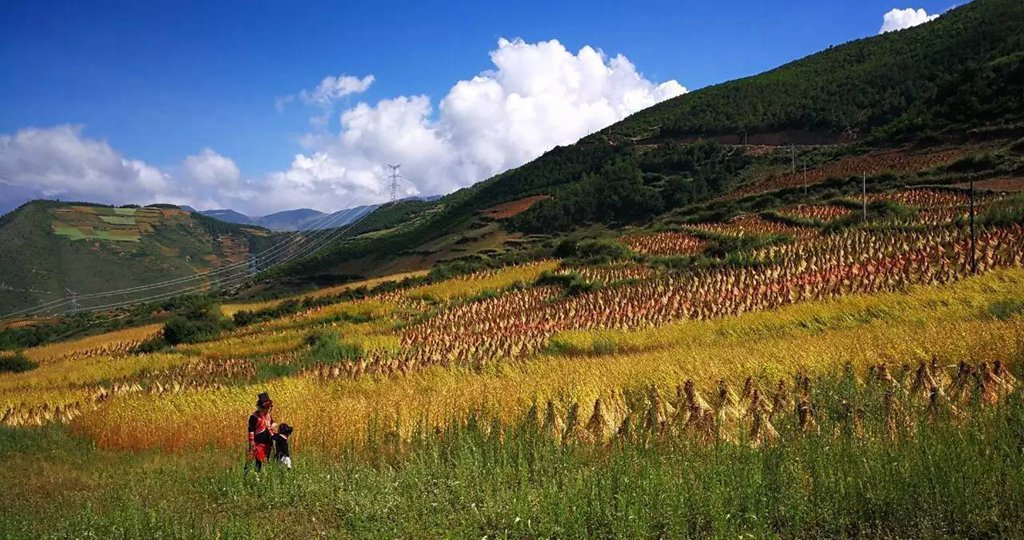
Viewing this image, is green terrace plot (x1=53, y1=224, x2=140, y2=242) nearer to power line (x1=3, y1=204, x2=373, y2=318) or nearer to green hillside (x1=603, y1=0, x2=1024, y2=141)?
power line (x1=3, y1=204, x2=373, y2=318)

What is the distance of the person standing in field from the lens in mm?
6676

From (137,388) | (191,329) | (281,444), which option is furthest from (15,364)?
(281,444)

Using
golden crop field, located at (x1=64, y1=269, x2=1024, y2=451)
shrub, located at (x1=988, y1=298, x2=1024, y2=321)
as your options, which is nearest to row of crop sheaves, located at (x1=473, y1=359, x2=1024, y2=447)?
golden crop field, located at (x1=64, y1=269, x2=1024, y2=451)

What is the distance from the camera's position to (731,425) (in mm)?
6074

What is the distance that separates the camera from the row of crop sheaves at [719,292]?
13.7 metres

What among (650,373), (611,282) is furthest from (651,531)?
(611,282)

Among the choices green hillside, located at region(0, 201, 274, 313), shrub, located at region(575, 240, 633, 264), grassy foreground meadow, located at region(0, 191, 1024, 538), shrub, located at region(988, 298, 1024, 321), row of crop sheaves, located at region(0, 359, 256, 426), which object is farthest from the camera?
green hillside, located at region(0, 201, 274, 313)

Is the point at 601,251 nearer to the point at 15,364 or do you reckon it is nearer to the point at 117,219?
the point at 15,364

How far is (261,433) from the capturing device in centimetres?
677

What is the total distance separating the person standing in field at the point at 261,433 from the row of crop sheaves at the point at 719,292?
601 cm

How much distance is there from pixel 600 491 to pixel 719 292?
12.8 metres

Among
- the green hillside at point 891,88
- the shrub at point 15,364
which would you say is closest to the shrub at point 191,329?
the shrub at point 15,364

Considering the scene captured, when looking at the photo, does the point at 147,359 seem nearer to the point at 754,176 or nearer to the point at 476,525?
the point at 476,525

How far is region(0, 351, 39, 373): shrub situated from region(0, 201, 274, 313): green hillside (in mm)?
104127
